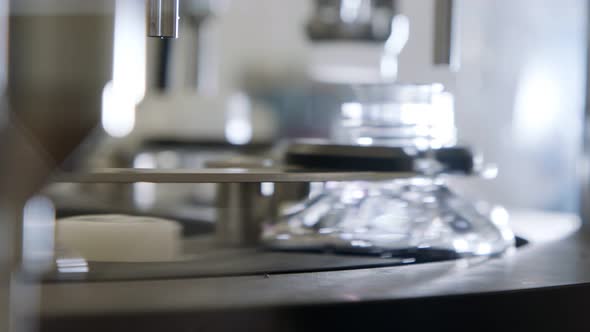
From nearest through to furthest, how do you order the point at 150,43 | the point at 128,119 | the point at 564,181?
the point at 564,181
the point at 150,43
the point at 128,119

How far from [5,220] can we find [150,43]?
120 cm

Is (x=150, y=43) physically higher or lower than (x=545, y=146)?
higher

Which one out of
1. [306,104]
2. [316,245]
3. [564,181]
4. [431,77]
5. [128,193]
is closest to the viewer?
[316,245]

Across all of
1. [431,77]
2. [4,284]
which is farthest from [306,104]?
[4,284]

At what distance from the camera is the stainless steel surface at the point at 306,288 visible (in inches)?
10.4

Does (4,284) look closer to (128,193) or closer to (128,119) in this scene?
(128,193)

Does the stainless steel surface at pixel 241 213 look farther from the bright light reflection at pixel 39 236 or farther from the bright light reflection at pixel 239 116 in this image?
the bright light reflection at pixel 239 116

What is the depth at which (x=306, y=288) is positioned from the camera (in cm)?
30

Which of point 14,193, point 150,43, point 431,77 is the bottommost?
point 14,193

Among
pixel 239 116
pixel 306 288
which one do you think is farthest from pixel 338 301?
pixel 239 116

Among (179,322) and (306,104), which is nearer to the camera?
(179,322)

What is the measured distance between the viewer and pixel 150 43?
5.37ft

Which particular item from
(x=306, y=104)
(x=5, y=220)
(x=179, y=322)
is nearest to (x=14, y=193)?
(x=5, y=220)

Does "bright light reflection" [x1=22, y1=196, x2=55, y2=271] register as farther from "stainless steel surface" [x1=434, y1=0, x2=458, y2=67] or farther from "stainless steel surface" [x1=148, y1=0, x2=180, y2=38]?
"stainless steel surface" [x1=434, y1=0, x2=458, y2=67]
